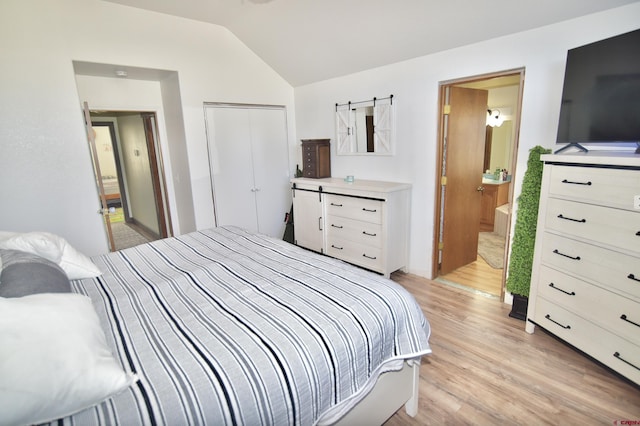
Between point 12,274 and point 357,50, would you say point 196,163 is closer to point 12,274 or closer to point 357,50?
point 357,50

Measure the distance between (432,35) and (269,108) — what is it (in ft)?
7.83

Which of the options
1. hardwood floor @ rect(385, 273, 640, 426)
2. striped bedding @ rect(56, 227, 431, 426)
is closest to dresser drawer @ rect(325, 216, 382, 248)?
hardwood floor @ rect(385, 273, 640, 426)

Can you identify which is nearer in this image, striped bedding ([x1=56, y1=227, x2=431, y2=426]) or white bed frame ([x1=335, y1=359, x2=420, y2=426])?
striped bedding ([x1=56, y1=227, x2=431, y2=426])

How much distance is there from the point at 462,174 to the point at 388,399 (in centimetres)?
264

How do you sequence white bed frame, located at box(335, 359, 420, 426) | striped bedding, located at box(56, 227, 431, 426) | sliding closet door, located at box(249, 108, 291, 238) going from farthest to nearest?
sliding closet door, located at box(249, 108, 291, 238), white bed frame, located at box(335, 359, 420, 426), striped bedding, located at box(56, 227, 431, 426)

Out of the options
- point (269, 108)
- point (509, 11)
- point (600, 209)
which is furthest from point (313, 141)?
point (600, 209)

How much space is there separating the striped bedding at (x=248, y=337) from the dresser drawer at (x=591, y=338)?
1198mm

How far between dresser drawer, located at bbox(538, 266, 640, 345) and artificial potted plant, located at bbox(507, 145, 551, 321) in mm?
255

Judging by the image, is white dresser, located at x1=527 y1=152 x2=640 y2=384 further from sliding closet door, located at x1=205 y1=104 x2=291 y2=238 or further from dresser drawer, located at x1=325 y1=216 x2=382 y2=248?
sliding closet door, located at x1=205 y1=104 x2=291 y2=238

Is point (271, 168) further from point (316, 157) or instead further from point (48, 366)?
point (48, 366)

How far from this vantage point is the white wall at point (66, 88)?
276cm

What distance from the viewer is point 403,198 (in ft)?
11.2

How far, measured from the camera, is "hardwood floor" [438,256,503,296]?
10.9 ft

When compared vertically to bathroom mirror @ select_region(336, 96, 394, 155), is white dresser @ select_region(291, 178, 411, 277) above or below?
below
